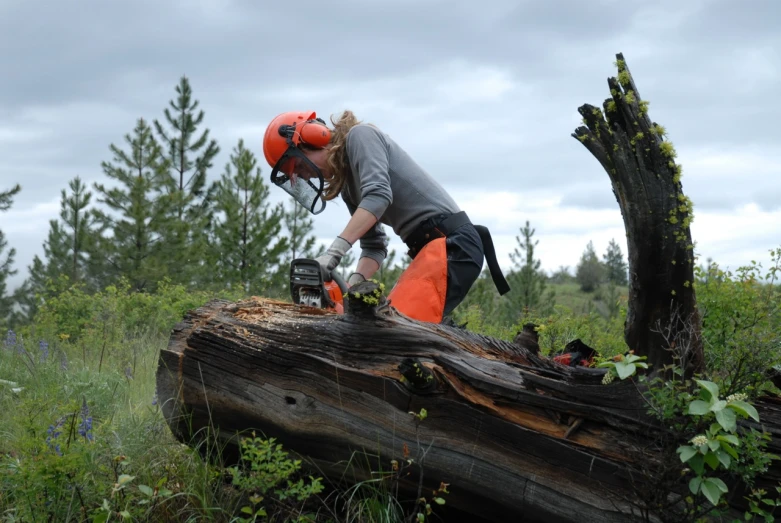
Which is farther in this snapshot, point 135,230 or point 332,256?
point 135,230

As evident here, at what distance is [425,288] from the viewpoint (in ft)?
14.4

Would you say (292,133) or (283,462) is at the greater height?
(292,133)

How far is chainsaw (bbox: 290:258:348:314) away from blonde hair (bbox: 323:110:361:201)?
80 cm

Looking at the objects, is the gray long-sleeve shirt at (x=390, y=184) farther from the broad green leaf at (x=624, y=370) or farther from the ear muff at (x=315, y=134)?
the broad green leaf at (x=624, y=370)

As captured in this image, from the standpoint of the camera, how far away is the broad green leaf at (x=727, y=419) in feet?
7.63

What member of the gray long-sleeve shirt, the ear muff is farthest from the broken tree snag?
the ear muff

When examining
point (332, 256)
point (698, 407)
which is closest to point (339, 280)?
point (332, 256)

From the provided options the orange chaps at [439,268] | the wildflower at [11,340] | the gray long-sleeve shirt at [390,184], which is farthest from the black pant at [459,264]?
the wildflower at [11,340]

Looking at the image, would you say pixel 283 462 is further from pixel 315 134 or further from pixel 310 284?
pixel 315 134

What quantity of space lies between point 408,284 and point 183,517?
6.10ft

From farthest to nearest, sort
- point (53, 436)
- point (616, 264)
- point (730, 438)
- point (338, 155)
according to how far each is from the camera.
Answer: point (616, 264), point (338, 155), point (53, 436), point (730, 438)

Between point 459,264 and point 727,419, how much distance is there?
2.31m

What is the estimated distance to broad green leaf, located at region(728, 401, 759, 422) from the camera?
2328 mm

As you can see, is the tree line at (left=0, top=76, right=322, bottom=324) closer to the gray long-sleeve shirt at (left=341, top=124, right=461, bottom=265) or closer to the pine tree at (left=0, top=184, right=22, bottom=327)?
the pine tree at (left=0, top=184, right=22, bottom=327)
